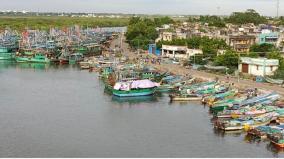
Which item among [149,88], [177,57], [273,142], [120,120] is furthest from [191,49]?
[273,142]

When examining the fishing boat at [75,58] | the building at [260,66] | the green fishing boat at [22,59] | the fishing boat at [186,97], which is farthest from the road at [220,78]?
the green fishing boat at [22,59]

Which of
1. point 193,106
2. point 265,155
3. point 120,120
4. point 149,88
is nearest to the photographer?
point 265,155

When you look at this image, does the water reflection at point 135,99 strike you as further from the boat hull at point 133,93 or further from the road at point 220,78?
the road at point 220,78

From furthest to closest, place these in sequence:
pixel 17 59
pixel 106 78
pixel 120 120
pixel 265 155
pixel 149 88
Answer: pixel 17 59
pixel 106 78
pixel 149 88
pixel 120 120
pixel 265 155

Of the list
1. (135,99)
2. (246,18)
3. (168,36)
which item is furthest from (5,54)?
(246,18)

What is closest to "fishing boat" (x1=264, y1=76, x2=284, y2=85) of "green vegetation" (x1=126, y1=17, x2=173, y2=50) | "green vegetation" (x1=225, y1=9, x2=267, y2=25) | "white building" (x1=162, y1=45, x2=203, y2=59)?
"white building" (x1=162, y1=45, x2=203, y2=59)

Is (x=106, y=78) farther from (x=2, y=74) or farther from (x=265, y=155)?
(x=265, y=155)
